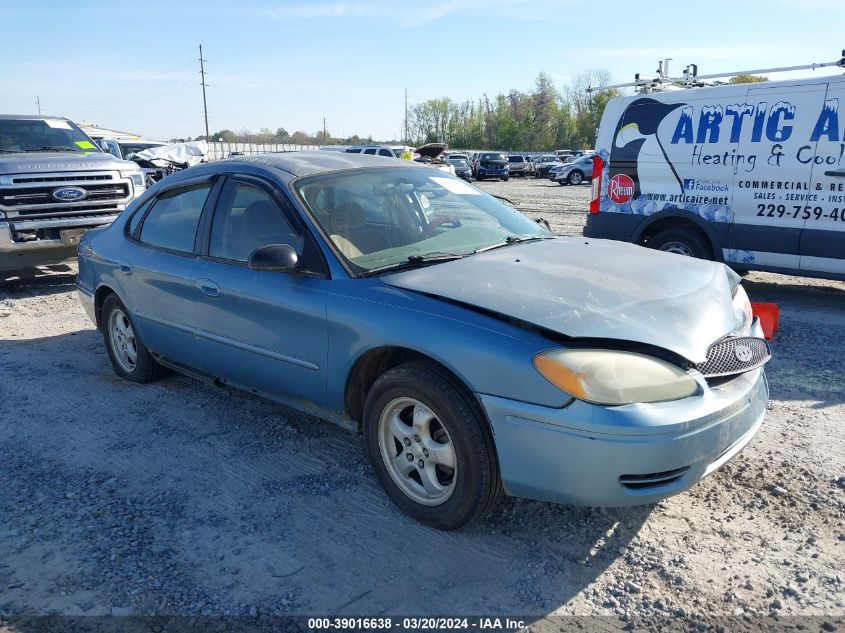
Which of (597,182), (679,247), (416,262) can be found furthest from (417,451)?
(597,182)

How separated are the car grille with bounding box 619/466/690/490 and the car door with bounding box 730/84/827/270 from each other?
5.25m

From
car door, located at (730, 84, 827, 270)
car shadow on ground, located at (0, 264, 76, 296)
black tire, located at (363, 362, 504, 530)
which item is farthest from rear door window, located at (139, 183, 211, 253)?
car door, located at (730, 84, 827, 270)

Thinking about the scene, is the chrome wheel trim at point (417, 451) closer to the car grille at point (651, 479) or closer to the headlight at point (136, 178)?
the car grille at point (651, 479)

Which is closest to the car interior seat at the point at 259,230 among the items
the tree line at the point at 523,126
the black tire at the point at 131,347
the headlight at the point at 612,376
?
the black tire at the point at 131,347

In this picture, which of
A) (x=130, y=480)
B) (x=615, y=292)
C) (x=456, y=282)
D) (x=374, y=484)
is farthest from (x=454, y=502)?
(x=130, y=480)

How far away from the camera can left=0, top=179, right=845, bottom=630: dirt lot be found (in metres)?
2.71

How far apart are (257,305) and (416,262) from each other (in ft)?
3.08

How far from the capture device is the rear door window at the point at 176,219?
4461 millimetres

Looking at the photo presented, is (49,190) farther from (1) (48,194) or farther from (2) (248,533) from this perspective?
(2) (248,533)

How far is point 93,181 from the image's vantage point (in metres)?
9.14

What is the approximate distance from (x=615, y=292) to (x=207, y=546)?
217 centimetres

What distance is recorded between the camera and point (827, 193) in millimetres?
6730

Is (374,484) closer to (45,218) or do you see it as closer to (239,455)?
(239,455)

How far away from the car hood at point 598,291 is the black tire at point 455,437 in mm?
383
